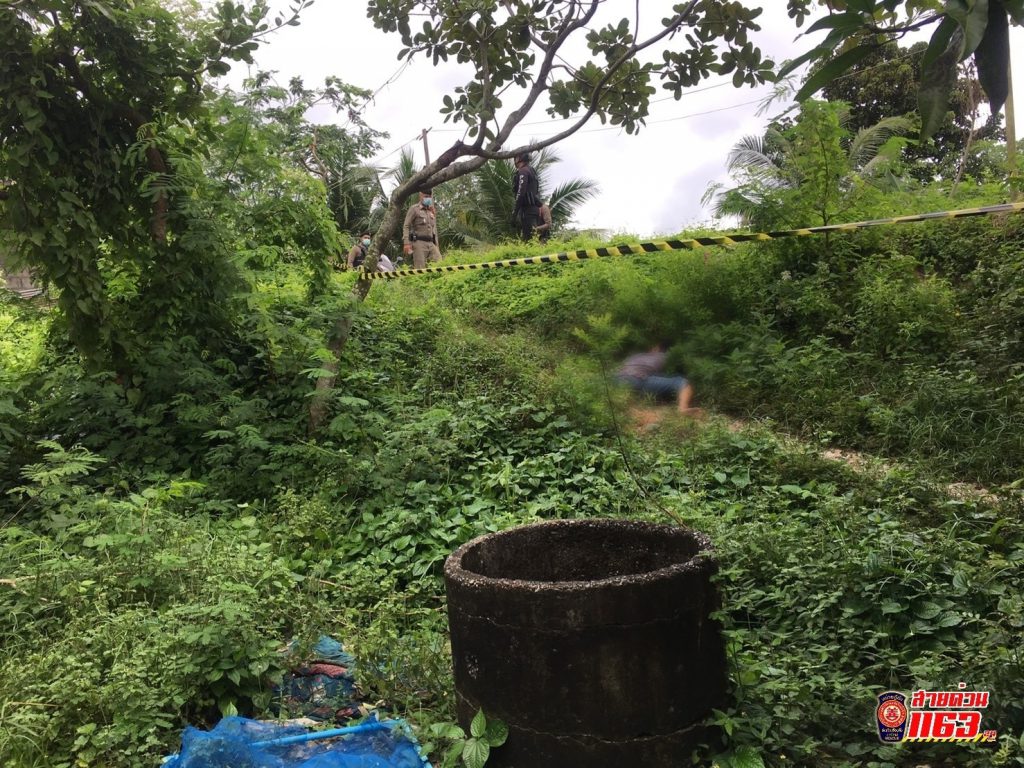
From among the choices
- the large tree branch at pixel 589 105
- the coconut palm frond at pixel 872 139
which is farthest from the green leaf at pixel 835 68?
the coconut palm frond at pixel 872 139

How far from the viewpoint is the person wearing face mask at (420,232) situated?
35.6ft

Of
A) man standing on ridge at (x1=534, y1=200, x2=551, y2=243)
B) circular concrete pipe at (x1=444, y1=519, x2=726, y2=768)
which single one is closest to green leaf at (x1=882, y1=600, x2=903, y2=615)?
circular concrete pipe at (x1=444, y1=519, x2=726, y2=768)

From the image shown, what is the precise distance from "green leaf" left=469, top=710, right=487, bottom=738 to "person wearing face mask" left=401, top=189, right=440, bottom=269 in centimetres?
893

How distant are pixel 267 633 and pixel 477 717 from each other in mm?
1229

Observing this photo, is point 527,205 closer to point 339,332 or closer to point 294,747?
point 339,332

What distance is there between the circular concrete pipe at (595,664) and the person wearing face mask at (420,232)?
8839 millimetres

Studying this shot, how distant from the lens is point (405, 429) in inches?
202

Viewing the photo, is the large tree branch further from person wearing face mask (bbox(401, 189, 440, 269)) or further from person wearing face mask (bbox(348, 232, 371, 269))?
person wearing face mask (bbox(348, 232, 371, 269))

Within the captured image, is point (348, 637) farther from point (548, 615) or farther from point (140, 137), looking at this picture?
point (140, 137)

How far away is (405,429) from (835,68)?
3.98 m

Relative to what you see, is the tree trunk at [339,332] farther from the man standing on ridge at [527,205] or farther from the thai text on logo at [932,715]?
the man standing on ridge at [527,205]

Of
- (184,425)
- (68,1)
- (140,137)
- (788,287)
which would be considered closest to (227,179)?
(140,137)

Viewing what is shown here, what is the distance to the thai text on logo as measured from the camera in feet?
6.99

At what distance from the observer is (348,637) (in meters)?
3.29
